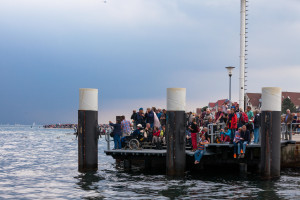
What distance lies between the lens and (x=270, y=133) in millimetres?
17938

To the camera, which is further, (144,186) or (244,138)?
(244,138)

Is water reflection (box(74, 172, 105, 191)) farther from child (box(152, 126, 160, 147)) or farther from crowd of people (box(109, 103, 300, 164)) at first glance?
child (box(152, 126, 160, 147))

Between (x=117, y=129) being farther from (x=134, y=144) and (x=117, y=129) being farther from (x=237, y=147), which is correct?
(x=237, y=147)

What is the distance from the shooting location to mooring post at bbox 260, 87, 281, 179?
59.0 ft

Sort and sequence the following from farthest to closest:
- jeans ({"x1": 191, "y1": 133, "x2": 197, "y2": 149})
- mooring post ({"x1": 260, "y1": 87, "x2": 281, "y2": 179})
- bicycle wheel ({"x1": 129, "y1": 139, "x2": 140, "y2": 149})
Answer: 1. bicycle wheel ({"x1": 129, "y1": 139, "x2": 140, "y2": 149})
2. jeans ({"x1": 191, "y1": 133, "x2": 197, "y2": 149})
3. mooring post ({"x1": 260, "y1": 87, "x2": 281, "y2": 179})

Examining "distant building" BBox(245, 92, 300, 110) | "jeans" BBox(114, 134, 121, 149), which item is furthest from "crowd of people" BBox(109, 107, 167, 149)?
"distant building" BBox(245, 92, 300, 110)

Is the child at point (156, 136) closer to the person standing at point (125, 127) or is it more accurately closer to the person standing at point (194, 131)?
the person standing at point (125, 127)

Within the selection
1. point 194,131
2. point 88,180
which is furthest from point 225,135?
point 88,180

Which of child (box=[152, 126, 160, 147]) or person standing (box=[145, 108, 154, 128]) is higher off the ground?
person standing (box=[145, 108, 154, 128])

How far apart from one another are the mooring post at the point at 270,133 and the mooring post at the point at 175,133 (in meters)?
3.14

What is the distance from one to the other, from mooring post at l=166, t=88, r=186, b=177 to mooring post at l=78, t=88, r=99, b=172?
336cm

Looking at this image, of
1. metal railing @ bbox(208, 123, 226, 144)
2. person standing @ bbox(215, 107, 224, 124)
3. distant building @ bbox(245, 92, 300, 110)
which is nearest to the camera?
metal railing @ bbox(208, 123, 226, 144)

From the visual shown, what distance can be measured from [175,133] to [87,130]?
12.6ft

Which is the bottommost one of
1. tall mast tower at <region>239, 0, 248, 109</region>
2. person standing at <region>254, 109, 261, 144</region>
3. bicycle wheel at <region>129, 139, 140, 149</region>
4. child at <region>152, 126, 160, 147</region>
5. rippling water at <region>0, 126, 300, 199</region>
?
rippling water at <region>0, 126, 300, 199</region>
